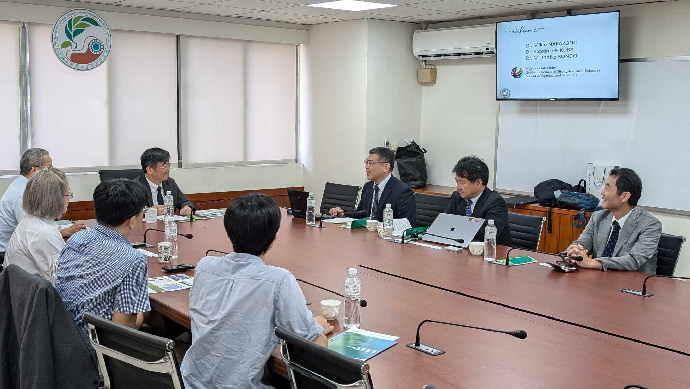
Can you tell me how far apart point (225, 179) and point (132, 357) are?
5.80 m

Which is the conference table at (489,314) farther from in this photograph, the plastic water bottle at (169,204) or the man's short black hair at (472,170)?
the plastic water bottle at (169,204)

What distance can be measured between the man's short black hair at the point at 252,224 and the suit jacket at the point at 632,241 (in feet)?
7.26

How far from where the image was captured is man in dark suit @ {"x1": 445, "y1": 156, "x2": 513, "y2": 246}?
4836 mm

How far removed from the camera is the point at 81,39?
683 centimetres

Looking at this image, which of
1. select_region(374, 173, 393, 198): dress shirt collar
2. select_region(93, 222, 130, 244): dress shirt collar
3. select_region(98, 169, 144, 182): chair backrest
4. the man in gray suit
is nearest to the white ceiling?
select_region(98, 169, 144, 182): chair backrest

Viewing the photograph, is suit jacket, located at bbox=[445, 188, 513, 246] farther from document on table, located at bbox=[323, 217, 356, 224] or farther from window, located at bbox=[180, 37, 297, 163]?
window, located at bbox=[180, 37, 297, 163]

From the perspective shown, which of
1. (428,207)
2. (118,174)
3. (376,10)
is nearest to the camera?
(428,207)

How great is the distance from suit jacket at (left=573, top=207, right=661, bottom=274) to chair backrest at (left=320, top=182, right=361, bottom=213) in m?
2.54

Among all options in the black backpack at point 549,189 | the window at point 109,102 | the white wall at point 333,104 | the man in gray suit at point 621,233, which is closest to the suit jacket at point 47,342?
the man in gray suit at point 621,233

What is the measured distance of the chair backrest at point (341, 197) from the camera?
6.56 metres

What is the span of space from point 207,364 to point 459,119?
19.7ft

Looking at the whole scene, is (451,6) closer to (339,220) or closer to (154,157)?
(339,220)

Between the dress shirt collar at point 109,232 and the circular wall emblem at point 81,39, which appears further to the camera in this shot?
the circular wall emblem at point 81,39

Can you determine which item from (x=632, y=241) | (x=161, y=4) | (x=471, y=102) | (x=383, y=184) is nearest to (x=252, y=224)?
(x=632, y=241)
